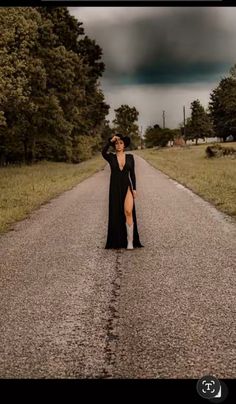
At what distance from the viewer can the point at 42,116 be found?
38156 millimetres

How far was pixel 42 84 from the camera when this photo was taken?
112ft

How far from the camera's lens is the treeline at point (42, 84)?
84.7ft

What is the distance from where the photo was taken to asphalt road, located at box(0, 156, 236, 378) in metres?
3.84

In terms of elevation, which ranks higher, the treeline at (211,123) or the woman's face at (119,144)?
the treeline at (211,123)

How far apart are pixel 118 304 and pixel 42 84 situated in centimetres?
3046

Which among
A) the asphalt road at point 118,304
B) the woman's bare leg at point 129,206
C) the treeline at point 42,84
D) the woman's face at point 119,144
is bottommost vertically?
the asphalt road at point 118,304

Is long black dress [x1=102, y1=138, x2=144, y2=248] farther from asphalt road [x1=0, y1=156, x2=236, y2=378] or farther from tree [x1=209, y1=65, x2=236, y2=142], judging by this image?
tree [x1=209, y1=65, x2=236, y2=142]

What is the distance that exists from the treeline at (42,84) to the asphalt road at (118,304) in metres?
17.0

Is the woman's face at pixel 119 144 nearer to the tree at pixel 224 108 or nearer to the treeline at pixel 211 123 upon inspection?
the tree at pixel 224 108

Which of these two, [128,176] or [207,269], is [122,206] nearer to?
[128,176]

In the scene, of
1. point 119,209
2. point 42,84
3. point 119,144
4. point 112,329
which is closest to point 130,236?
point 119,209

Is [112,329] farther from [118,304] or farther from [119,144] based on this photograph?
[119,144]

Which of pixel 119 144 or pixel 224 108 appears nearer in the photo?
pixel 119 144

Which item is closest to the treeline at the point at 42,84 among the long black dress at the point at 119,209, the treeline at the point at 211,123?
the long black dress at the point at 119,209
